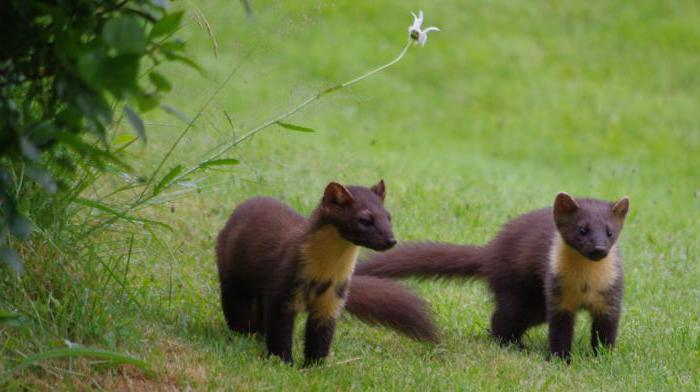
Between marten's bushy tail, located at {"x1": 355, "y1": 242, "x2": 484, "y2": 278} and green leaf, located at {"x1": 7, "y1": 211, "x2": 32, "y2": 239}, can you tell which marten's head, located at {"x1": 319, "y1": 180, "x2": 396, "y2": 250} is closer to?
marten's bushy tail, located at {"x1": 355, "y1": 242, "x2": 484, "y2": 278}

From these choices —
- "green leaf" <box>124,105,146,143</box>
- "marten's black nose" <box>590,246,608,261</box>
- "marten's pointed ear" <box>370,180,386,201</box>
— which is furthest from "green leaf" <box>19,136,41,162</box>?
"marten's black nose" <box>590,246,608,261</box>

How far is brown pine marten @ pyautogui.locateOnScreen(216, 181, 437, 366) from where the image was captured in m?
5.56

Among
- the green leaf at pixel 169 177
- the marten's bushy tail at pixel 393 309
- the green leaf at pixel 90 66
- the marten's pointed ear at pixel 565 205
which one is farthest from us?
the marten's pointed ear at pixel 565 205

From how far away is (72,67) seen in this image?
10.8 ft

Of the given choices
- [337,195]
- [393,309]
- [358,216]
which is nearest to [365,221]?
[358,216]

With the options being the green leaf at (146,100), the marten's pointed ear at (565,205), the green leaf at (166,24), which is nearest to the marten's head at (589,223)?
the marten's pointed ear at (565,205)

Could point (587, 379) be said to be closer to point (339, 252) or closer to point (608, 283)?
point (608, 283)

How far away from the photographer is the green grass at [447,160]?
18.5ft

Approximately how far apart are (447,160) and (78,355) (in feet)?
29.5

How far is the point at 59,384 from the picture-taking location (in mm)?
4621

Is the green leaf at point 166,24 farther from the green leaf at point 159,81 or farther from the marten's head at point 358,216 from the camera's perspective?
the marten's head at point 358,216

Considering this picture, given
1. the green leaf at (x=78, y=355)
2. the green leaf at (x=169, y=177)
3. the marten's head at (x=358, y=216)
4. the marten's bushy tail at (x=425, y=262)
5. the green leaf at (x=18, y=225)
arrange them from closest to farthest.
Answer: the green leaf at (x=18, y=225), the green leaf at (x=78, y=355), the green leaf at (x=169, y=177), the marten's head at (x=358, y=216), the marten's bushy tail at (x=425, y=262)

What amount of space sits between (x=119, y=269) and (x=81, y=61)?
349 centimetres

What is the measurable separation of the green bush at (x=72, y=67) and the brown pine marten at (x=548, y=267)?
3.43m
